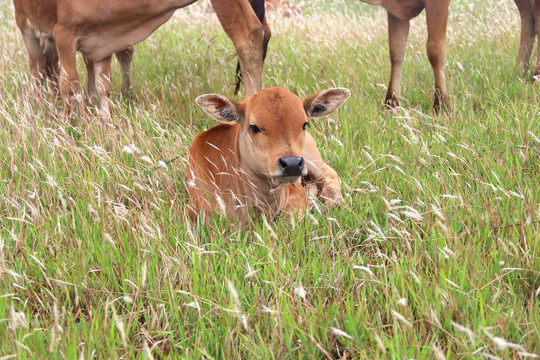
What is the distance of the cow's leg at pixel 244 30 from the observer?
522 centimetres

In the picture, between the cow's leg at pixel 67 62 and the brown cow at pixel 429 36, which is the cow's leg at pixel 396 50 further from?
the cow's leg at pixel 67 62

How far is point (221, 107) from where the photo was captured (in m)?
3.81

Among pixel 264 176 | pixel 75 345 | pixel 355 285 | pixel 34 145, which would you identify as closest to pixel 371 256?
pixel 355 285

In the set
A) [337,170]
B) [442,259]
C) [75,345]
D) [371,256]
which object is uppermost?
[75,345]

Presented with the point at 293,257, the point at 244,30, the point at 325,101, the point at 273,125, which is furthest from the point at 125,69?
the point at 293,257

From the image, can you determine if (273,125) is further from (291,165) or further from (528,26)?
(528,26)

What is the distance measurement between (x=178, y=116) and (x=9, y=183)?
81.3 inches

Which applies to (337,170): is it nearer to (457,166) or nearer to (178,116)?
(457,166)

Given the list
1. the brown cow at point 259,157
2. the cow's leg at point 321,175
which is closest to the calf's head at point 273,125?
the brown cow at point 259,157

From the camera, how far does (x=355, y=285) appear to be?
280cm

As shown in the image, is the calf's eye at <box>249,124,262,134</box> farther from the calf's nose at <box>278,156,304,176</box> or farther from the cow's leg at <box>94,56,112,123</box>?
the cow's leg at <box>94,56,112,123</box>

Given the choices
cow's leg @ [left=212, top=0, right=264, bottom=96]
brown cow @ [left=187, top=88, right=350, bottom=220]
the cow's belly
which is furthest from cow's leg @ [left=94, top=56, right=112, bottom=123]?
brown cow @ [left=187, top=88, right=350, bottom=220]

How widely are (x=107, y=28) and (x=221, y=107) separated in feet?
8.21

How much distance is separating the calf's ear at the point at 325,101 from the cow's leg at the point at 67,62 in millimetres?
2670
